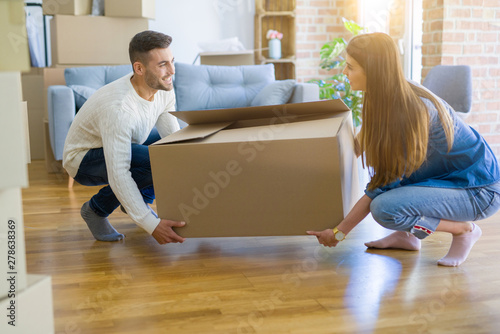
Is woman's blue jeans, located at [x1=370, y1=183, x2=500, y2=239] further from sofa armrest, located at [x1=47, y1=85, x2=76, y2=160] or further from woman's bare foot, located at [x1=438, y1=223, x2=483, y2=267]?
sofa armrest, located at [x1=47, y1=85, x2=76, y2=160]

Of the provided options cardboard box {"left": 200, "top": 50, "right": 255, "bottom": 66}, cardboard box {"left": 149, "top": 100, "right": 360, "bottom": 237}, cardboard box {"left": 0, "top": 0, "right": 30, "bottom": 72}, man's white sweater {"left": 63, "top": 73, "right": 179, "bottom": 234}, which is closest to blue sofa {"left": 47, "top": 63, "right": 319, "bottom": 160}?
cardboard box {"left": 200, "top": 50, "right": 255, "bottom": 66}

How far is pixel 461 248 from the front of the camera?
177cm

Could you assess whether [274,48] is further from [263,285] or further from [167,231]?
[263,285]

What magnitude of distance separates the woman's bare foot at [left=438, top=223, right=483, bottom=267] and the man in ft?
2.75

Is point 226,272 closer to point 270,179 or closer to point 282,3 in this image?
point 270,179

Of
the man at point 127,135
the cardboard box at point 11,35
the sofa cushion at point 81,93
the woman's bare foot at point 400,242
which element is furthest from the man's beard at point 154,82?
the sofa cushion at point 81,93

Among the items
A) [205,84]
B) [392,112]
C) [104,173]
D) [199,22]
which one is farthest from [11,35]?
[199,22]

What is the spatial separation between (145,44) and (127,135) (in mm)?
338

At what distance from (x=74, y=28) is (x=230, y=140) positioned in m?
2.63

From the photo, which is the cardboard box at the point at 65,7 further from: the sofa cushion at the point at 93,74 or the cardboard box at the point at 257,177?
the cardboard box at the point at 257,177

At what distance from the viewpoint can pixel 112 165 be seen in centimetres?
180

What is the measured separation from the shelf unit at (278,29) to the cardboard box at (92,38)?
1258mm

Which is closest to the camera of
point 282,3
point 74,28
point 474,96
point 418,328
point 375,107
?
point 418,328

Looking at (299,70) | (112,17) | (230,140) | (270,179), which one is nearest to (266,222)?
(270,179)
